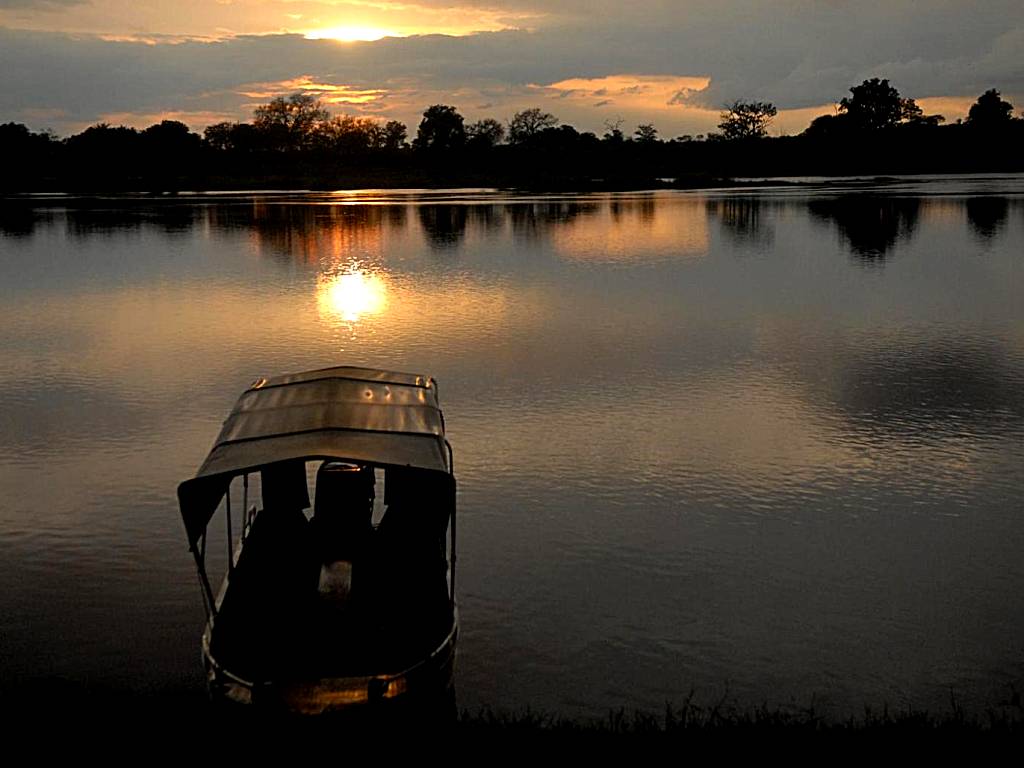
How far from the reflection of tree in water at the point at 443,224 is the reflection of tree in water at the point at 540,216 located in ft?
10.2

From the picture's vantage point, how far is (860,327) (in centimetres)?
2827

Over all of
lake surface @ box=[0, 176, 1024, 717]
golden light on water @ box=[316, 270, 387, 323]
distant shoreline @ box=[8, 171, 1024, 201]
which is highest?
distant shoreline @ box=[8, 171, 1024, 201]

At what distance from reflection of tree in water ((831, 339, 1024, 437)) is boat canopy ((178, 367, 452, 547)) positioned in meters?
10.0

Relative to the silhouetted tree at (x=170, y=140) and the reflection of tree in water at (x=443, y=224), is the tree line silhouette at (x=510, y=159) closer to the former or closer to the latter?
the silhouetted tree at (x=170, y=140)

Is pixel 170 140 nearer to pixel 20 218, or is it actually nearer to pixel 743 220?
pixel 20 218

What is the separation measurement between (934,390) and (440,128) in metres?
160

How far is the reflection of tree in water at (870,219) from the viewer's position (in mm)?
48875

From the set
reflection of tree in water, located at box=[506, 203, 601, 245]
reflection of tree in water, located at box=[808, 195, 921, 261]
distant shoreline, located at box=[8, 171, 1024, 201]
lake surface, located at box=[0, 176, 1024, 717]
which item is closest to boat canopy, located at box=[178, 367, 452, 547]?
lake surface, located at box=[0, 176, 1024, 717]

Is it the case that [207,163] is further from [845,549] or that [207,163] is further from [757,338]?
[845,549]

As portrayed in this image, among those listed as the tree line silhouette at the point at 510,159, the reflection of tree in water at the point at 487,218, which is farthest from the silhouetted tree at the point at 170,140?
the reflection of tree in water at the point at 487,218

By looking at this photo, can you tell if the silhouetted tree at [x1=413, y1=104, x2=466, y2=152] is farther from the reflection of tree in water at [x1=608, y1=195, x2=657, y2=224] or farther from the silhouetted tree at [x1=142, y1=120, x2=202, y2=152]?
the reflection of tree in water at [x1=608, y1=195, x2=657, y2=224]

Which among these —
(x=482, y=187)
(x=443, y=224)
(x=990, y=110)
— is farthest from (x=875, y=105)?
(x=443, y=224)

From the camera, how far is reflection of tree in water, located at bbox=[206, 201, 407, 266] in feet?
162

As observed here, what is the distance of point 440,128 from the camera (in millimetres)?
174000
